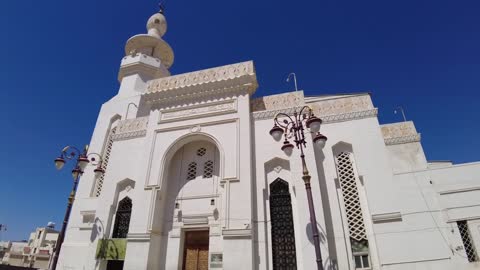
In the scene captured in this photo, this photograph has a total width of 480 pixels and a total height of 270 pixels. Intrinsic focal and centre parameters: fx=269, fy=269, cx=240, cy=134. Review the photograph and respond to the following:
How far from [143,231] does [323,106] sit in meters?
8.18

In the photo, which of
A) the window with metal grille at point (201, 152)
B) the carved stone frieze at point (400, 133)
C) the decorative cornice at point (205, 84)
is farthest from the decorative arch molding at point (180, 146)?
the carved stone frieze at point (400, 133)

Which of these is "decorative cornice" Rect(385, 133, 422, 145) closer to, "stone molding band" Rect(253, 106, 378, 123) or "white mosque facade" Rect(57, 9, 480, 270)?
"white mosque facade" Rect(57, 9, 480, 270)

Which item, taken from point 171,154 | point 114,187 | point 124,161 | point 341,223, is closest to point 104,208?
point 114,187

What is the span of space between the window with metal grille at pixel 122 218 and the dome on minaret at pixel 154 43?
998cm

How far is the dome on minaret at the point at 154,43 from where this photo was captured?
17.7 meters

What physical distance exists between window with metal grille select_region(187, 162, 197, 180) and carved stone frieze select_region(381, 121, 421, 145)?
7.30m

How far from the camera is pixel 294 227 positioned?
9.00 metres

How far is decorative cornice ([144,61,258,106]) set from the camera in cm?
1115

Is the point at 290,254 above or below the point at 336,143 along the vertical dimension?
below

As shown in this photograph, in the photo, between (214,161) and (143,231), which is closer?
(143,231)

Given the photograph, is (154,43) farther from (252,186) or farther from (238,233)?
(238,233)

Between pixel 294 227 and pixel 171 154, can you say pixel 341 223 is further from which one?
pixel 171 154

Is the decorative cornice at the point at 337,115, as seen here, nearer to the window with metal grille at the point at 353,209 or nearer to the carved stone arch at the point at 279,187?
the window with metal grille at the point at 353,209

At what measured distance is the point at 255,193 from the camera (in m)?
9.62
